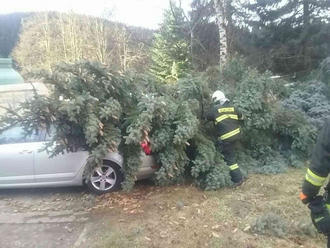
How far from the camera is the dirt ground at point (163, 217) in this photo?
14.8 ft

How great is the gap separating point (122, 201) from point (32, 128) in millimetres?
1921

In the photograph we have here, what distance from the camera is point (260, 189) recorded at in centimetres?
628

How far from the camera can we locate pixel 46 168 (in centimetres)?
645

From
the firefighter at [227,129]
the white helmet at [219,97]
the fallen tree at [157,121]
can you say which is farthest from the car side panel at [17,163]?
the white helmet at [219,97]

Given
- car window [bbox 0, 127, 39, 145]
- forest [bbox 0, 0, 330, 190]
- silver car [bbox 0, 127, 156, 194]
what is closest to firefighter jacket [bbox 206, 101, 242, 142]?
forest [bbox 0, 0, 330, 190]

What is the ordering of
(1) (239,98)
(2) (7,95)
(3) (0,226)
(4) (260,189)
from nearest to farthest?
1. (3) (0,226)
2. (4) (260,189)
3. (1) (239,98)
4. (2) (7,95)

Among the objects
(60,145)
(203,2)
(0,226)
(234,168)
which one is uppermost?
(203,2)

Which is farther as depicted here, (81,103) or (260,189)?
(260,189)

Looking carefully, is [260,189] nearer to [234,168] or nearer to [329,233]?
[234,168]

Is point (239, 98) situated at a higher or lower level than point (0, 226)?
higher

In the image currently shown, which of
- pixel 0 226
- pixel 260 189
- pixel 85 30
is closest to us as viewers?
pixel 0 226

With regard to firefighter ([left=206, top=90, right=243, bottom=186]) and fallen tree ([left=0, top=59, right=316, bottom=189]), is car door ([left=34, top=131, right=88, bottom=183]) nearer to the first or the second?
fallen tree ([left=0, top=59, right=316, bottom=189])

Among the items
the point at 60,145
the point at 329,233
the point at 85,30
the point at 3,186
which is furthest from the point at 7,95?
the point at 85,30

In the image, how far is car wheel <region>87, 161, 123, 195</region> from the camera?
21.2ft
